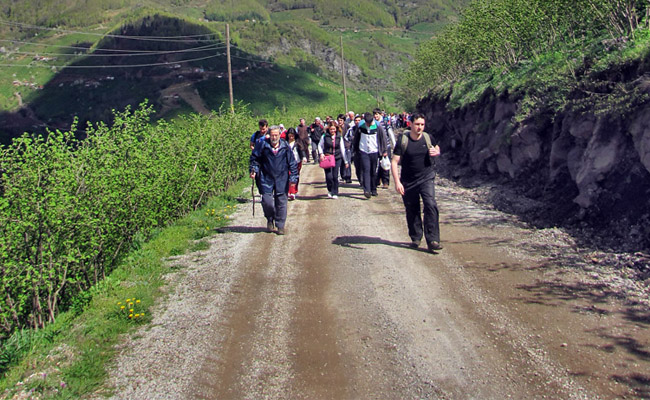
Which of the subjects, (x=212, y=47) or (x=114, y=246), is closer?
(x=114, y=246)

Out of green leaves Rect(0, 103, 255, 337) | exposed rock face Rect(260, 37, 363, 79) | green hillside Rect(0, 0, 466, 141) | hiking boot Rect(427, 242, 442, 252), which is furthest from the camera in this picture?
exposed rock face Rect(260, 37, 363, 79)

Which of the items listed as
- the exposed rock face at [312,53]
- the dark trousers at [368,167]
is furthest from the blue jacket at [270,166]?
the exposed rock face at [312,53]

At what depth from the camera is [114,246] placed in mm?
8867

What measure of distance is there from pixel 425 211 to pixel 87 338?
461 cm

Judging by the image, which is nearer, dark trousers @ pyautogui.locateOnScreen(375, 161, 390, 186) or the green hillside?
dark trousers @ pyautogui.locateOnScreen(375, 161, 390, 186)

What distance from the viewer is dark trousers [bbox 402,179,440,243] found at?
25.6 feet

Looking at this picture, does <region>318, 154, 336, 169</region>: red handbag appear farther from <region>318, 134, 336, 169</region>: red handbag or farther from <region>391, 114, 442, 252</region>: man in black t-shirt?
<region>391, 114, 442, 252</region>: man in black t-shirt

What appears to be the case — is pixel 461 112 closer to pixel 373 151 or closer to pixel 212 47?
pixel 373 151

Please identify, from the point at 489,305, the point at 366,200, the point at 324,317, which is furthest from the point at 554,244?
the point at 366,200

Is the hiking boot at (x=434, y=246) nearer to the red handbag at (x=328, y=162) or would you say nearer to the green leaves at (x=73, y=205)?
the green leaves at (x=73, y=205)

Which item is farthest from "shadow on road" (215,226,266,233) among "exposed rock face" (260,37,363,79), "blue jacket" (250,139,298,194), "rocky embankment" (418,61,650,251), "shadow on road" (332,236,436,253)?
"exposed rock face" (260,37,363,79)

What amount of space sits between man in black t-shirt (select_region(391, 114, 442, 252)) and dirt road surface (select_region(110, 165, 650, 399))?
0.33 metres

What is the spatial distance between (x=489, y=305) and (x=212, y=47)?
151 meters

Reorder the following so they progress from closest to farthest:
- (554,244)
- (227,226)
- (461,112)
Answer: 1. (554,244)
2. (227,226)
3. (461,112)
